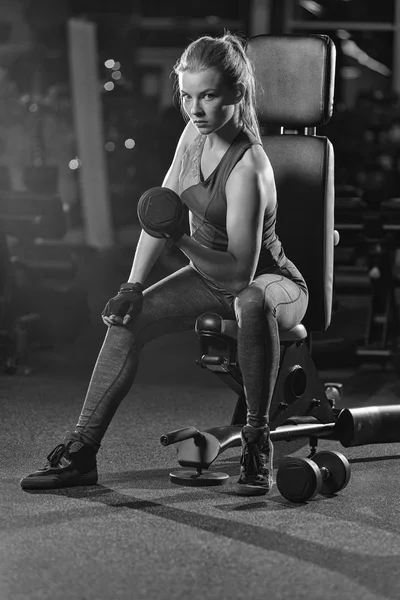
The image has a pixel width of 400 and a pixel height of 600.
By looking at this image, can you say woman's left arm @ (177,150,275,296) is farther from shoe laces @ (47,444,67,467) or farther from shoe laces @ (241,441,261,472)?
shoe laces @ (47,444,67,467)

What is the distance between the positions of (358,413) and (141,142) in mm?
8567

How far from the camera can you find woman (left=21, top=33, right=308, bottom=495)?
Result: 104 inches

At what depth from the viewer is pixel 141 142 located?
37.1ft

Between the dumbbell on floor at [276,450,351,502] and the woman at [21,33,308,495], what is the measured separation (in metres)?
0.07

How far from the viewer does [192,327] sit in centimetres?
290

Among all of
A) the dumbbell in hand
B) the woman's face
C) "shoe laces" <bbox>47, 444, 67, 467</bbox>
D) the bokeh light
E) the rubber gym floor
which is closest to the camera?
the rubber gym floor

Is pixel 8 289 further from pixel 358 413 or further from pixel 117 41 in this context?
pixel 117 41

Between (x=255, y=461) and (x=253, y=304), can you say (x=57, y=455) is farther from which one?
(x=253, y=304)

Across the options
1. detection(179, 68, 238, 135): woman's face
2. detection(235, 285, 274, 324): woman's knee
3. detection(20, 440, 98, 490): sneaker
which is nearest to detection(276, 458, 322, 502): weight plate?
detection(235, 285, 274, 324): woman's knee

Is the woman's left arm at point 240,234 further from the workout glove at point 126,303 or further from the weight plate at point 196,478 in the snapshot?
the weight plate at point 196,478

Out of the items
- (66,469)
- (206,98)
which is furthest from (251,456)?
(206,98)

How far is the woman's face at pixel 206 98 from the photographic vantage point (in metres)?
2.62

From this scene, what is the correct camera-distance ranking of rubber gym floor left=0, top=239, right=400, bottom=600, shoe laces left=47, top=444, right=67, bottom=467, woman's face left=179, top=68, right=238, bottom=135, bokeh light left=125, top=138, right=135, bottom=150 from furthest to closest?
bokeh light left=125, top=138, right=135, bottom=150 < shoe laces left=47, top=444, right=67, bottom=467 < woman's face left=179, top=68, right=238, bottom=135 < rubber gym floor left=0, top=239, right=400, bottom=600

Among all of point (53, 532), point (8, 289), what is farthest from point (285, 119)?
→ point (8, 289)
